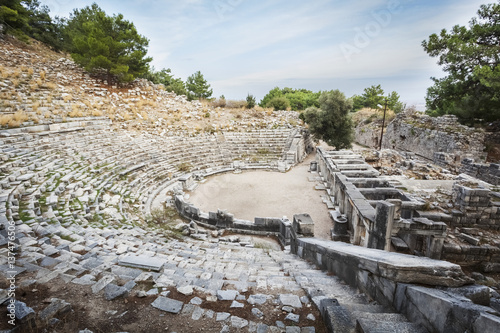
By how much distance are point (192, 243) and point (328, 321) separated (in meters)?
5.74

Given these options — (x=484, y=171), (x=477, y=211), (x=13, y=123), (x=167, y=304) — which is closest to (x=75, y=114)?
(x=13, y=123)

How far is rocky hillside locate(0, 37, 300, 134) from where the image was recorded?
44.5 ft

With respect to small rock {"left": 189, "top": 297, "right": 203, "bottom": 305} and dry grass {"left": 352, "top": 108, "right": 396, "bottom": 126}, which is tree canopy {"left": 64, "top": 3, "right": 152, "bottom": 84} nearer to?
small rock {"left": 189, "top": 297, "right": 203, "bottom": 305}

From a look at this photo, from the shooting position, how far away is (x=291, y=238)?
25.2 ft

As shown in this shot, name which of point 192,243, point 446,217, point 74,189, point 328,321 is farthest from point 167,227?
point 446,217

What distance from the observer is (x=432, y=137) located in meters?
18.2

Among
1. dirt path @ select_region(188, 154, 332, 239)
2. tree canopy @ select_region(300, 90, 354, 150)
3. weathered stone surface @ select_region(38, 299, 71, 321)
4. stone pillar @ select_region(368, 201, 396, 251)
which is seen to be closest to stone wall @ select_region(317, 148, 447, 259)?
stone pillar @ select_region(368, 201, 396, 251)

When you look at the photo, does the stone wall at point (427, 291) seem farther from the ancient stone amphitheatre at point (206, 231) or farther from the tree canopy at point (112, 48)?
the tree canopy at point (112, 48)

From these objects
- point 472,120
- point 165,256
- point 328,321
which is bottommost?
point 165,256

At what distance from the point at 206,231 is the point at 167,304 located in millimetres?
5964

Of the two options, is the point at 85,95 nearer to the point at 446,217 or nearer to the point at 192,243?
the point at 192,243

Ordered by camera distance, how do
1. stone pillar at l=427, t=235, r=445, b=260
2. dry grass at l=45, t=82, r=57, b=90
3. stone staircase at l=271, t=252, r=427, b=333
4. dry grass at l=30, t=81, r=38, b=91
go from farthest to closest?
dry grass at l=45, t=82, r=57, b=90
dry grass at l=30, t=81, r=38, b=91
stone pillar at l=427, t=235, r=445, b=260
stone staircase at l=271, t=252, r=427, b=333

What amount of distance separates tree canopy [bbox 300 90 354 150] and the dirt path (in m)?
6.10

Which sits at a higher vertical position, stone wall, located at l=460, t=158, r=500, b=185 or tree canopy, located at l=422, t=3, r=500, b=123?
tree canopy, located at l=422, t=3, r=500, b=123
